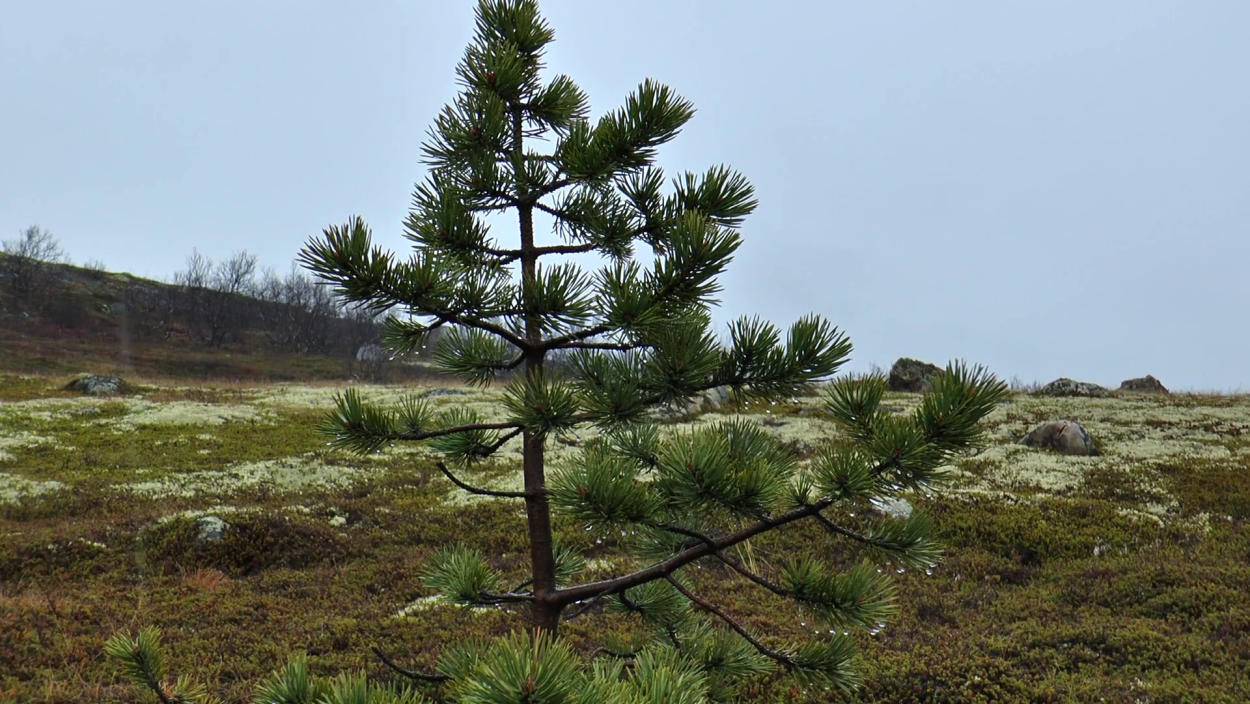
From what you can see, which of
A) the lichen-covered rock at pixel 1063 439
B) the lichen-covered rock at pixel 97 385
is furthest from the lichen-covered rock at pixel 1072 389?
the lichen-covered rock at pixel 97 385

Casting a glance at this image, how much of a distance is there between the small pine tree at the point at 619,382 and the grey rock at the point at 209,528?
505 inches

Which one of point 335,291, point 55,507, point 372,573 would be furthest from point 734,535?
point 55,507

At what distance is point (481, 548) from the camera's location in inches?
570

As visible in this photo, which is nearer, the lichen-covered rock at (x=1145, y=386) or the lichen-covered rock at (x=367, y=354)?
the lichen-covered rock at (x=1145, y=386)

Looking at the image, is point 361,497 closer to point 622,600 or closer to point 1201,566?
point 622,600

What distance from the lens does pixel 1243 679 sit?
822 cm

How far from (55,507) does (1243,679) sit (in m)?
23.3

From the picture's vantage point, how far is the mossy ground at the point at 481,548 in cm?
895

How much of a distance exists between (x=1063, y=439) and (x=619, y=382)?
25.4 m

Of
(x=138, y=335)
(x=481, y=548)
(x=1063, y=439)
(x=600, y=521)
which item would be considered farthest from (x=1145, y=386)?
(x=138, y=335)

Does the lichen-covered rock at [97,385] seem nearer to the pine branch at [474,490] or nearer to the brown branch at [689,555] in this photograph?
the pine branch at [474,490]

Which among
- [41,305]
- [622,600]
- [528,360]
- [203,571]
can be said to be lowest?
[203,571]

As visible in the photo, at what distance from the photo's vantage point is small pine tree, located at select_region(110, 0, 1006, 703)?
2.70 metres

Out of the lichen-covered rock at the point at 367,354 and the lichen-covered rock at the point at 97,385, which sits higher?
the lichen-covered rock at the point at 367,354
